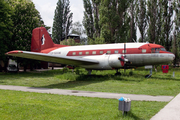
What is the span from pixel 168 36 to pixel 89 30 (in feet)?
63.7

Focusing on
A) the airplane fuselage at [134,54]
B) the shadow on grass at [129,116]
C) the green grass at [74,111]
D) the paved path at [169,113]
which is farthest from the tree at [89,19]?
the shadow on grass at [129,116]

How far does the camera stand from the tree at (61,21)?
2427 inches

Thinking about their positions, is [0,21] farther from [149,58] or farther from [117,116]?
[117,116]

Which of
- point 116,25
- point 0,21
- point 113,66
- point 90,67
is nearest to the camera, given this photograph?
Result: point 113,66

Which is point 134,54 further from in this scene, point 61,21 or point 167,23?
point 61,21

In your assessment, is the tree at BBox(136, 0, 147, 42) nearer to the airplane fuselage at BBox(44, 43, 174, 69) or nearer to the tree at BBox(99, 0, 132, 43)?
the tree at BBox(99, 0, 132, 43)

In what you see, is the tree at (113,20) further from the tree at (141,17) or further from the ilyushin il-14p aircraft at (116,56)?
the ilyushin il-14p aircraft at (116,56)

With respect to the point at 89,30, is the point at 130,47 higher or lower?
lower

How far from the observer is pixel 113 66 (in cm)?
1775

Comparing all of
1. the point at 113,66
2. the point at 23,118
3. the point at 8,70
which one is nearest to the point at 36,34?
the point at 8,70

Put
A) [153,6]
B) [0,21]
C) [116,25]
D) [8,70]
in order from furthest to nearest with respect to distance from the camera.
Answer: [153,6] < [116,25] < [8,70] < [0,21]

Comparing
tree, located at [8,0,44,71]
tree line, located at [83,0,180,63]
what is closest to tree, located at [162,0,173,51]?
tree line, located at [83,0,180,63]

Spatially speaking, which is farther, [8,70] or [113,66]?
[8,70]

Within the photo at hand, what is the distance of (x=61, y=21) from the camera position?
204ft
